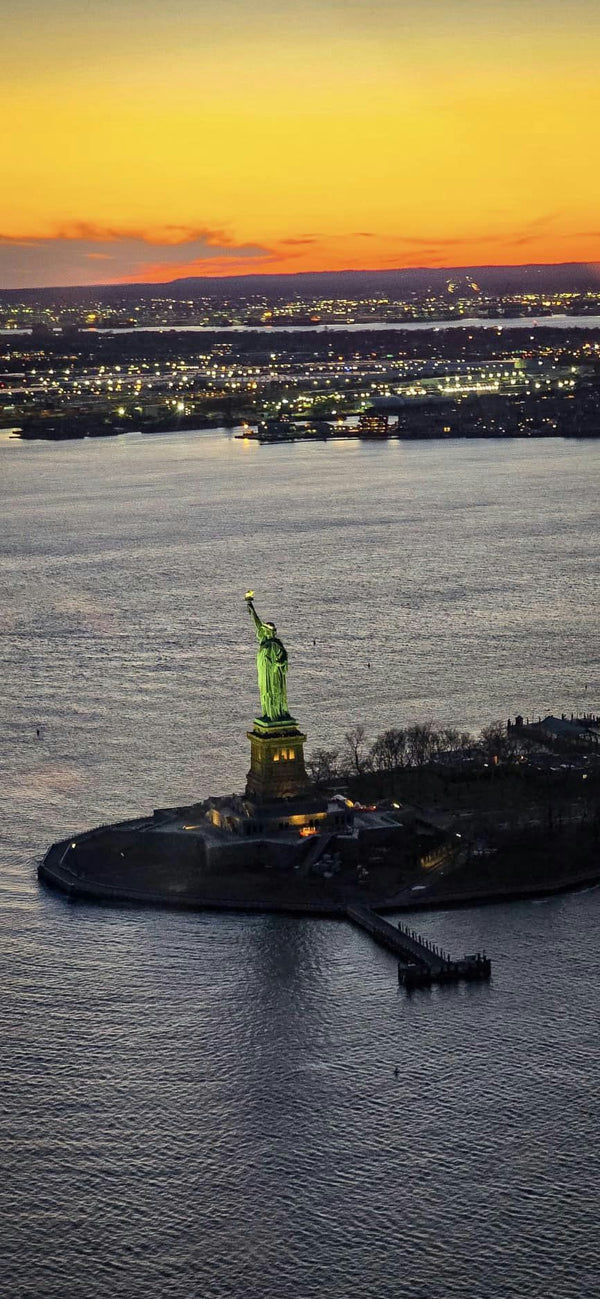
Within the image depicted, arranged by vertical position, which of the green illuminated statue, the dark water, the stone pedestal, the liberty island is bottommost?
the dark water

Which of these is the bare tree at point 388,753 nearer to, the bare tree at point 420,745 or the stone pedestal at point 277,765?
the bare tree at point 420,745

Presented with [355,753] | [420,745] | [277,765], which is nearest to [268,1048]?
[277,765]

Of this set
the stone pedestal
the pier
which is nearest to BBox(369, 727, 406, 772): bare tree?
the stone pedestal

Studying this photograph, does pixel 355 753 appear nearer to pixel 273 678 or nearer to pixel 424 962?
pixel 273 678

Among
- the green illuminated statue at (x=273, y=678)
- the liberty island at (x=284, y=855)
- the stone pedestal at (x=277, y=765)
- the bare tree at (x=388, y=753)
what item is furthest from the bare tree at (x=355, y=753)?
the green illuminated statue at (x=273, y=678)

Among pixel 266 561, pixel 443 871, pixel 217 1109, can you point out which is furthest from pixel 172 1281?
pixel 266 561

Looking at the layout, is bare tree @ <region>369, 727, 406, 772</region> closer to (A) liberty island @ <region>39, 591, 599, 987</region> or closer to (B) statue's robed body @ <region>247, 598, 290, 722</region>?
(A) liberty island @ <region>39, 591, 599, 987</region>
